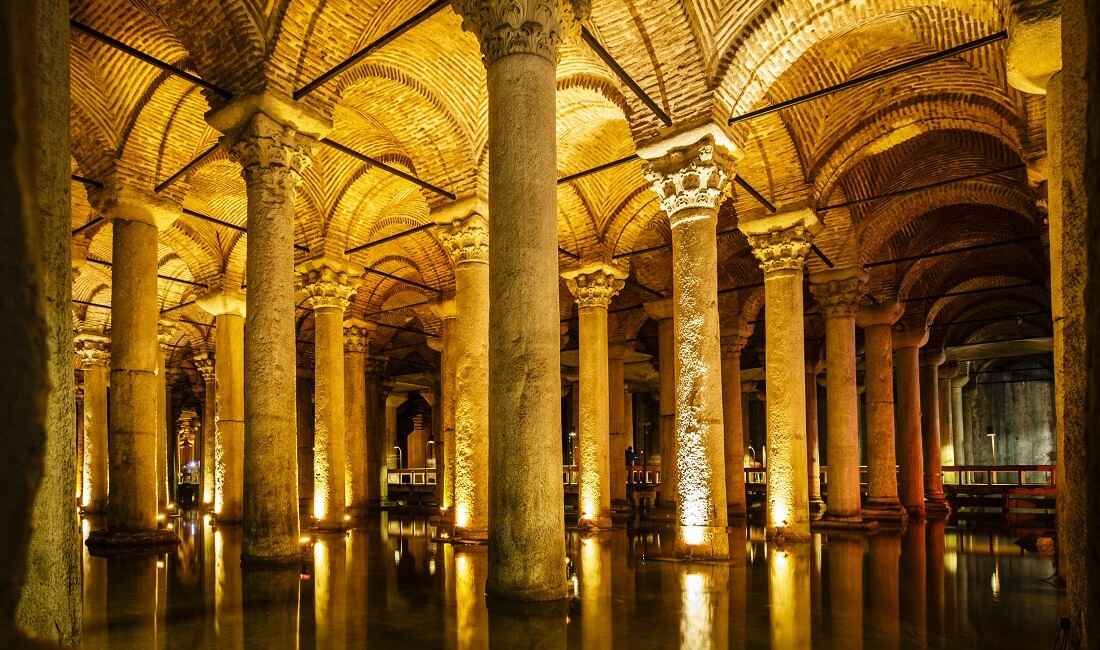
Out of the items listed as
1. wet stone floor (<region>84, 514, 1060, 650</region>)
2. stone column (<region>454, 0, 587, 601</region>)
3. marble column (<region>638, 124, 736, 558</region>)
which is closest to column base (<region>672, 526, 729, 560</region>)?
marble column (<region>638, 124, 736, 558</region>)

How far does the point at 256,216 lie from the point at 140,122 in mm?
3727

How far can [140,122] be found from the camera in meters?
11.0

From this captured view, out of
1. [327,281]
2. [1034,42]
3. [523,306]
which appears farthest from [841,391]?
[523,306]

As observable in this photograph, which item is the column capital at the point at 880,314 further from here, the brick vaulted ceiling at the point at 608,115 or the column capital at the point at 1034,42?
the column capital at the point at 1034,42

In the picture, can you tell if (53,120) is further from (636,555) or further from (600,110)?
(600,110)

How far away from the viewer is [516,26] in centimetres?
641

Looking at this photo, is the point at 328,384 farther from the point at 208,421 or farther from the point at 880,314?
the point at 880,314

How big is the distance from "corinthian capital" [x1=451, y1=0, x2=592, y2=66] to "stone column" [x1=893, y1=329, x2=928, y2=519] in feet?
49.5

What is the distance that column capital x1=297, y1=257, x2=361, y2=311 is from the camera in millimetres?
14227

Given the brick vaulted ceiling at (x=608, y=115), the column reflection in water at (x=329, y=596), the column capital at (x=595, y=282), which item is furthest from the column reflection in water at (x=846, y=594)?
the column capital at (x=595, y=282)

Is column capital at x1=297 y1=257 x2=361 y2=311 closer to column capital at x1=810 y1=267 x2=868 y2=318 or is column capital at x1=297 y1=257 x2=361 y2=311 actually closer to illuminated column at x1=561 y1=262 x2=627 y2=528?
illuminated column at x1=561 y1=262 x2=627 y2=528

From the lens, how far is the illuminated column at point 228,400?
15328 millimetres

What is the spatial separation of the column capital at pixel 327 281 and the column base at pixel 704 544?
26.2ft

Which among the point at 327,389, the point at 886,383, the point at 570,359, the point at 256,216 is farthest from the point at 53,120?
the point at 570,359
